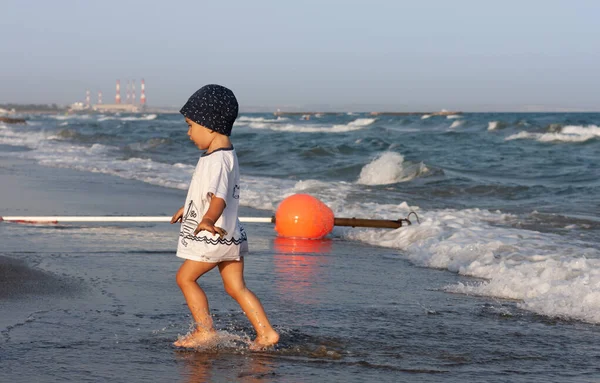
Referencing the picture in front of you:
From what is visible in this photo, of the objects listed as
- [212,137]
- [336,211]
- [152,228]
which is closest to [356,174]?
[336,211]

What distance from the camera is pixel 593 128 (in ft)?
131

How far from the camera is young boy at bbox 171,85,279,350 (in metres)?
4.13

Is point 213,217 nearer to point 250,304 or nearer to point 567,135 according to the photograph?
point 250,304

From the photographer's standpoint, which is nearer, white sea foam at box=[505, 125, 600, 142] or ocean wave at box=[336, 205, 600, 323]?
ocean wave at box=[336, 205, 600, 323]

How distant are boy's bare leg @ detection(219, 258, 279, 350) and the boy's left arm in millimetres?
308

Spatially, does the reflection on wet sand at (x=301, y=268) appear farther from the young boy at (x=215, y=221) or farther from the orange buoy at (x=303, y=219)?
the young boy at (x=215, y=221)

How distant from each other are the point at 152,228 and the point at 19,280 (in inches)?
123

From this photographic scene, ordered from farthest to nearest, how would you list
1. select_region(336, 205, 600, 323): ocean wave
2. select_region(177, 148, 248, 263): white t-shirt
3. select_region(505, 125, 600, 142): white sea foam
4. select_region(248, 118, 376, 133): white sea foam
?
select_region(248, 118, 376, 133): white sea foam < select_region(505, 125, 600, 142): white sea foam < select_region(336, 205, 600, 323): ocean wave < select_region(177, 148, 248, 263): white t-shirt

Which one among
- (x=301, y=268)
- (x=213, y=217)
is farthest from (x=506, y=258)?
(x=213, y=217)

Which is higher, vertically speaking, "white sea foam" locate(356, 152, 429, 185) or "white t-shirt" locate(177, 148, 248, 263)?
"white t-shirt" locate(177, 148, 248, 263)

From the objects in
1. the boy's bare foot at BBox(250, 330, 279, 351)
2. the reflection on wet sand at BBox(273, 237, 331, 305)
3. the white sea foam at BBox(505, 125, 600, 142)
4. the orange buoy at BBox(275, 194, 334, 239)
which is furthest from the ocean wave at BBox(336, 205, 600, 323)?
the white sea foam at BBox(505, 125, 600, 142)

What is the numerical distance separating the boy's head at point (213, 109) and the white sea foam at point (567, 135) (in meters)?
30.7

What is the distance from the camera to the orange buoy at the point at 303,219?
8375 mm

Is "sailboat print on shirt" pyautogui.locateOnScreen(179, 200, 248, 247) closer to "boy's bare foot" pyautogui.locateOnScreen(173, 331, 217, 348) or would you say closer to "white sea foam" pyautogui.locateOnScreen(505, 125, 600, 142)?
"boy's bare foot" pyautogui.locateOnScreen(173, 331, 217, 348)
